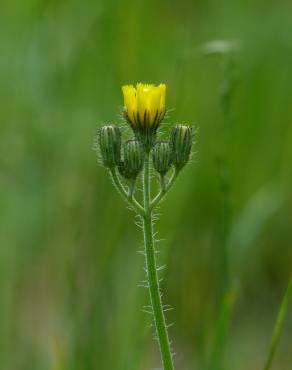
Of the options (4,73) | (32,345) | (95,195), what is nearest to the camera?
(32,345)

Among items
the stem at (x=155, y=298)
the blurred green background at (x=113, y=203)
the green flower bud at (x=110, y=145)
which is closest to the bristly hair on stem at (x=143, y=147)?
the green flower bud at (x=110, y=145)

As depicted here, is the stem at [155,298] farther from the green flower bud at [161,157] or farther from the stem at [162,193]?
the green flower bud at [161,157]

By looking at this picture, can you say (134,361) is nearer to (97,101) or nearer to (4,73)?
(97,101)

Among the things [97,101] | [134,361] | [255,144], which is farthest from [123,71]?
[134,361]

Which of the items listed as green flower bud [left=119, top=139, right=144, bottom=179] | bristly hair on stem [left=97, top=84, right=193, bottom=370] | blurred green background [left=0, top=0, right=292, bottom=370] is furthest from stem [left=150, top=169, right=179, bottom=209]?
blurred green background [left=0, top=0, right=292, bottom=370]

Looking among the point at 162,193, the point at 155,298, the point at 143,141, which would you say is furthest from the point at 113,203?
the point at 155,298

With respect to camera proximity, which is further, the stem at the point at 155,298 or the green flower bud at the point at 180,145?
the green flower bud at the point at 180,145
